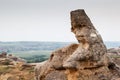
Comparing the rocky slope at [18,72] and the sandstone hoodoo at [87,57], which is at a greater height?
the sandstone hoodoo at [87,57]

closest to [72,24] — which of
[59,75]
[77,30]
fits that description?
[77,30]

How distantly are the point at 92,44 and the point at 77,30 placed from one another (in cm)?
155

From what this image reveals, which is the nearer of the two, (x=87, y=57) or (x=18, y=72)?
(x=87, y=57)

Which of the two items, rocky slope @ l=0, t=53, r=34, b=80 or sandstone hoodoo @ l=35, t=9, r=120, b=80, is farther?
rocky slope @ l=0, t=53, r=34, b=80

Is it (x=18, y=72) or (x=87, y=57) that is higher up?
(x=87, y=57)

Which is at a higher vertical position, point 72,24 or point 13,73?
point 72,24

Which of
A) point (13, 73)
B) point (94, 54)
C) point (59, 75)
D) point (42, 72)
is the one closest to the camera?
point (94, 54)

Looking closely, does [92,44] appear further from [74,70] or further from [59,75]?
[59,75]

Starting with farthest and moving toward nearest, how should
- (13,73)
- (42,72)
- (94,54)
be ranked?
(13,73), (42,72), (94,54)

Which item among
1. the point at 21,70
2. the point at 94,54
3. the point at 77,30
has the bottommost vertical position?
the point at 21,70

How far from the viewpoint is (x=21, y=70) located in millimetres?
75375

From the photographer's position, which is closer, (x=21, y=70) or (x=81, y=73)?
(x=81, y=73)

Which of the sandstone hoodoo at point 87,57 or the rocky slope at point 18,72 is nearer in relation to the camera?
the sandstone hoodoo at point 87,57

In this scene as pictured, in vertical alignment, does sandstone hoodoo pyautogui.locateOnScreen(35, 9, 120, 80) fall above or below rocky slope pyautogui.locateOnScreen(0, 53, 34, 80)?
above
